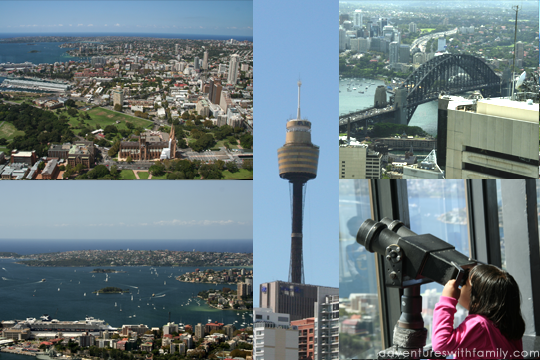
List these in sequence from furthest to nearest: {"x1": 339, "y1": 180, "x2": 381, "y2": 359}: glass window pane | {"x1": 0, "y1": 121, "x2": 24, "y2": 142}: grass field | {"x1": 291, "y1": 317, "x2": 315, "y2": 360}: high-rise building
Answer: {"x1": 291, "y1": 317, "x2": 315, "y2": 360}: high-rise building, {"x1": 0, "y1": 121, "x2": 24, "y2": 142}: grass field, {"x1": 339, "y1": 180, "x2": 381, "y2": 359}: glass window pane

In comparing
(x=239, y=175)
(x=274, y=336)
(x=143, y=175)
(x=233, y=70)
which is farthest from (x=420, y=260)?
(x=274, y=336)

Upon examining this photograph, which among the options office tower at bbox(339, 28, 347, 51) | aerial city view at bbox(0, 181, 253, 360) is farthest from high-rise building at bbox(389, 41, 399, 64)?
aerial city view at bbox(0, 181, 253, 360)

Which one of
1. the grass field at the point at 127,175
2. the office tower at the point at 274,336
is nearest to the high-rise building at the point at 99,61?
the grass field at the point at 127,175

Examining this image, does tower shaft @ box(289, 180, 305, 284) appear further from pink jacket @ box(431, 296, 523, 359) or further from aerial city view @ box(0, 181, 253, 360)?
pink jacket @ box(431, 296, 523, 359)

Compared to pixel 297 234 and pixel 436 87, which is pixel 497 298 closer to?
pixel 436 87

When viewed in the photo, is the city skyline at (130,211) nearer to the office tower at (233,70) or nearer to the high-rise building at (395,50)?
the office tower at (233,70)

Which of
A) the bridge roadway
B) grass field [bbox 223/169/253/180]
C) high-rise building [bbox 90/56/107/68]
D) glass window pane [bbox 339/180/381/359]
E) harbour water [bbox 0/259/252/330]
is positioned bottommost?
harbour water [bbox 0/259/252/330]

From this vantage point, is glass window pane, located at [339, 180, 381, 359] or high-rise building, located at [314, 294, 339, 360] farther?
A: high-rise building, located at [314, 294, 339, 360]
